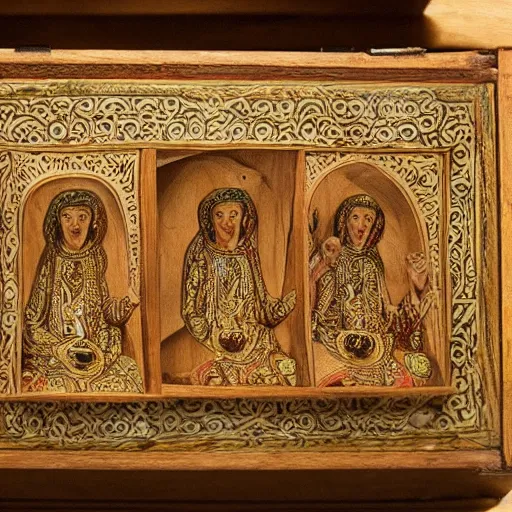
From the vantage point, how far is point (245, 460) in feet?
7.25

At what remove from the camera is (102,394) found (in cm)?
221

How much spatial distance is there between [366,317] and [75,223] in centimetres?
56

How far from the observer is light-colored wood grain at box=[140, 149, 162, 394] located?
2197mm

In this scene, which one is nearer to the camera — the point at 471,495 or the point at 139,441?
the point at 139,441

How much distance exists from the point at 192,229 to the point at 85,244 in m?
0.20

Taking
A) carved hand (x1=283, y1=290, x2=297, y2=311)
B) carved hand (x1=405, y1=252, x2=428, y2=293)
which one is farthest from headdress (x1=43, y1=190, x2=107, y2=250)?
carved hand (x1=405, y1=252, x2=428, y2=293)

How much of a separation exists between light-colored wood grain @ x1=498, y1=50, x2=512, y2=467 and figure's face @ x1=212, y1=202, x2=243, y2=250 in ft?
1.58

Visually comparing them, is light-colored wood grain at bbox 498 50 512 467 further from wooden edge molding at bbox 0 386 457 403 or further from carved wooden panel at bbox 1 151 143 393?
carved wooden panel at bbox 1 151 143 393
